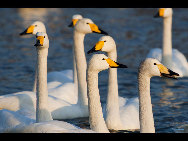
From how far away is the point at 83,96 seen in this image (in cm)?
1284

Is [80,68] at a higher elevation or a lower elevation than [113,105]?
higher

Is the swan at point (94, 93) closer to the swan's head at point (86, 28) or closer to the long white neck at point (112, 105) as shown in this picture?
the long white neck at point (112, 105)

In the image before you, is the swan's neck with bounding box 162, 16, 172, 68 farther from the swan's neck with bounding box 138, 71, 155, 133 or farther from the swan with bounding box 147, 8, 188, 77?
the swan's neck with bounding box 138, 71, 155, 133

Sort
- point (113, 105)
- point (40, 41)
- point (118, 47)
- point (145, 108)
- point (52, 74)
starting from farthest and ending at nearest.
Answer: point (118, 47) → point (52, 74) → point (113, 105) → point (40, 41) → point (145, 108)

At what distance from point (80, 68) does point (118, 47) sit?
7337 millimetres

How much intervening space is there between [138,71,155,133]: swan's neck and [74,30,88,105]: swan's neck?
3.47 m

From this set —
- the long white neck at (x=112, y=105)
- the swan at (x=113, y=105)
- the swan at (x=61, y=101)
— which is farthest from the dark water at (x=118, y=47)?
the long white neck at (x=112, y=105)

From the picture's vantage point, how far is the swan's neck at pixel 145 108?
9344 mm

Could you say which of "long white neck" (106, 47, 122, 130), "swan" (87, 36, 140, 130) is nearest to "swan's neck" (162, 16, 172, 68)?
"swan" (87, 36, 140, 130)

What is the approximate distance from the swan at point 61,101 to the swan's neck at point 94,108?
80.9 inches

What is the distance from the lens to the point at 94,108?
9.62 meters

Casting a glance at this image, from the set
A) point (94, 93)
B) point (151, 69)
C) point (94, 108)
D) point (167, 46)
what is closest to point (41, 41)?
point (94, 93)

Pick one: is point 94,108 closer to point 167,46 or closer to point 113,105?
point 113,105
